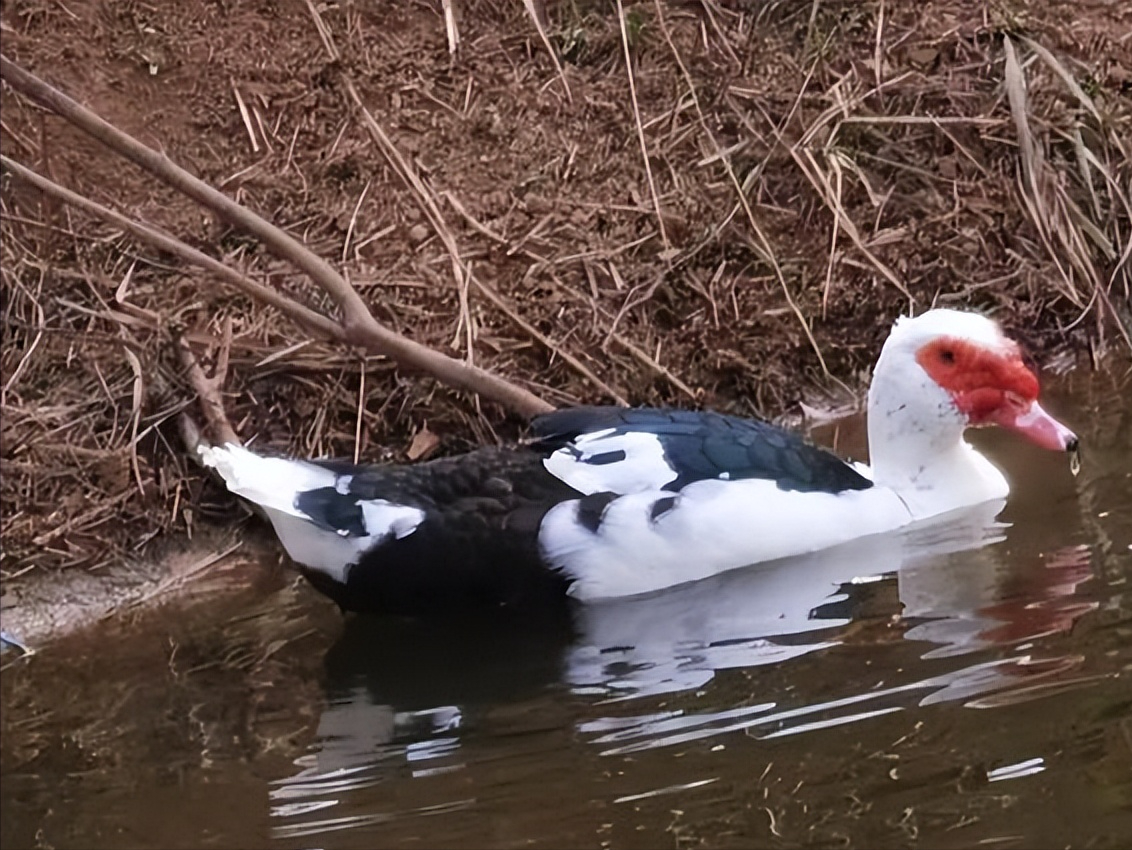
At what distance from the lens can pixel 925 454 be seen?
4305 mm

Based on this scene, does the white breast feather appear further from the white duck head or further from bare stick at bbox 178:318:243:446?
bare stick at bbox 178:318:243:446

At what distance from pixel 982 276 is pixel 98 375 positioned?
3.17 metres

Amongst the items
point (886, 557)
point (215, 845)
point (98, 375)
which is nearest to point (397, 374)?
point (98, 375)

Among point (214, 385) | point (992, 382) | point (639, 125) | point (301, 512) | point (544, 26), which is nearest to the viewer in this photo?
point (301, 512)

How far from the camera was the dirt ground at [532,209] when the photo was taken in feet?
16.7

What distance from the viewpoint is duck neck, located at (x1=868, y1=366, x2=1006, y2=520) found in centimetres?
427

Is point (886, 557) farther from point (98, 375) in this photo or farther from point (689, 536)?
point (98, 375)

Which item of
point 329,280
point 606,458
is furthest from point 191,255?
point 606,458

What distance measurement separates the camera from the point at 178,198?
6.03m

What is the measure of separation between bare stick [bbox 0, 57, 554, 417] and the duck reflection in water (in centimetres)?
97

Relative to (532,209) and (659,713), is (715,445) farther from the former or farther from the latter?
(532,209)

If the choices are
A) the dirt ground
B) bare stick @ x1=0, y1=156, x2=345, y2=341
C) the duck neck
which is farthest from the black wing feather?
the dirt ground

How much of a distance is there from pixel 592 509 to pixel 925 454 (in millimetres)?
1053

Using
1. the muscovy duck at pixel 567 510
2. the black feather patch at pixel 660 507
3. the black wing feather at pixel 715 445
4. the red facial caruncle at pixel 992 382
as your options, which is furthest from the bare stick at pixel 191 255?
the red facial caruncle at pixel 992 382
